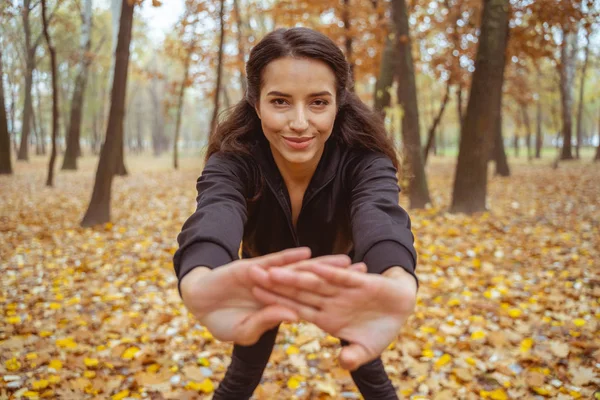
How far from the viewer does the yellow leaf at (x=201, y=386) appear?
2.95 meters

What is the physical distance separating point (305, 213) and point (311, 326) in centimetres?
228

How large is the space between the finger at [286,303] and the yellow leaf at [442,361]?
8.37 ft

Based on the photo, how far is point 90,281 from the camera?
484cm

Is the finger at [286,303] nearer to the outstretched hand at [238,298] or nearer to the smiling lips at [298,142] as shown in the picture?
the outstretched hand at [238,298]

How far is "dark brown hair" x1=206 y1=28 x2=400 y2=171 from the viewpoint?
5.55 feet

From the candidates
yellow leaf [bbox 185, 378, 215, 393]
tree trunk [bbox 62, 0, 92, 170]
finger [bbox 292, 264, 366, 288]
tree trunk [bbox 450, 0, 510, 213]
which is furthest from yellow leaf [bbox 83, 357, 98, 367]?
tree trunk [bbox 62, 0, 92, 170]

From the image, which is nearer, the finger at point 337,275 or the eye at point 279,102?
the finger at point 337,275

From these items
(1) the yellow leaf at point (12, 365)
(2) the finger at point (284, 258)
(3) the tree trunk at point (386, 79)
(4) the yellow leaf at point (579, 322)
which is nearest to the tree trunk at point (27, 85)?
(3) the tree trunk at point (386, 79)

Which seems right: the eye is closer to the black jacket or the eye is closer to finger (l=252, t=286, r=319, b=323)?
the black jacket

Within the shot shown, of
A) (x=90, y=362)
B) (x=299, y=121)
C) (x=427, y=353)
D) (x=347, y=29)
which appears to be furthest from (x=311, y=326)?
(x=347, y=29)

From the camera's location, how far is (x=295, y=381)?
3080 millimetres

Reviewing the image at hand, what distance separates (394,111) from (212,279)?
717 centimetres

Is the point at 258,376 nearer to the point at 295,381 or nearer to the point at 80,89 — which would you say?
the point at 295,381

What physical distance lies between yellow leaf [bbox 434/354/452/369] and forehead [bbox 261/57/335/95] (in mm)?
2569
